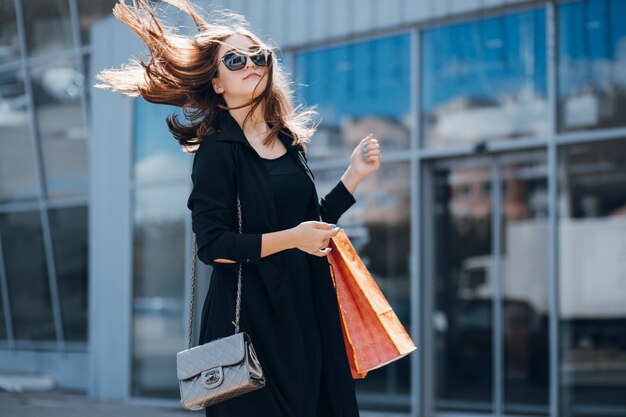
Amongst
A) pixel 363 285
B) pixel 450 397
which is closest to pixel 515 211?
pixel 450 397

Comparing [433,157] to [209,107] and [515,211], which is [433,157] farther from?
[209,107]

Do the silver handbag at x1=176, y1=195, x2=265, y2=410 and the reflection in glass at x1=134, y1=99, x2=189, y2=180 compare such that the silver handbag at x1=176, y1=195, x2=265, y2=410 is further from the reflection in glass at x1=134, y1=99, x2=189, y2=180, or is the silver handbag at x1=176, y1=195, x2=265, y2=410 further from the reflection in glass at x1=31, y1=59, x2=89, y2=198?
the reflection in glass at x1=31, y1=59, x2=89, y2=198

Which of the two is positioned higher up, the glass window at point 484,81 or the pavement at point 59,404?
the glass window at point 484,81

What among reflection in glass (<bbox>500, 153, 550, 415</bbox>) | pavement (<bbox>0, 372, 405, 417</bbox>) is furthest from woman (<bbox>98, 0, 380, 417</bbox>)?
pavement (<bbox>0, 372, 405, 417</bbox>)

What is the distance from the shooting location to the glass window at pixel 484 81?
8.55 meters

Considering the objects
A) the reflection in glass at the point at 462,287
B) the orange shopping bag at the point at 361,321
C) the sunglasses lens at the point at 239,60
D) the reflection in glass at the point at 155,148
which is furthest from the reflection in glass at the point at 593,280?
the sunglasses lens at the point at 239,60

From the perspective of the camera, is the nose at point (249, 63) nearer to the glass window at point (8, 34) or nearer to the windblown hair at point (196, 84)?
the windblown hair at point (196, 84)

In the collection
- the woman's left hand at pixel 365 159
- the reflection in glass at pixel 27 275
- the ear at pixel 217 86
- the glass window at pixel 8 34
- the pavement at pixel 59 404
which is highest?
the glass window at pixel 8 34

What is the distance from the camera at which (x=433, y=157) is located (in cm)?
911

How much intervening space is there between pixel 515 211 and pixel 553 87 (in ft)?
3.73

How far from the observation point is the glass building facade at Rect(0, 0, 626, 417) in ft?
26.8

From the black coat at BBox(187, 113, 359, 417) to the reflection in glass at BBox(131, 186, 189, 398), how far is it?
26.7 ft

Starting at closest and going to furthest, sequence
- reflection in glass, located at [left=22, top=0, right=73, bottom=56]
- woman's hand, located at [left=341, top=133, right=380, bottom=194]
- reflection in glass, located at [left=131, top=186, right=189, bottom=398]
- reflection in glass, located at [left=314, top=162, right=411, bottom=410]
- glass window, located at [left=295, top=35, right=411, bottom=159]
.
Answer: woman's hand, located at [left=341, top=133, right=380, bottom=194]
reflection in glass, located at [left=314, top=162, right=411, bottom=410]
glass window, located at [left=295, top=35, right=411, bottom=159]
reflection in glass, located at [left=131, top=186, right=189, bottom=398]
reflection in glass, located at [left=22, top=0, right=73, bottom=56]

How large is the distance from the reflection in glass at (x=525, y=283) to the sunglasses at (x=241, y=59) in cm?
563
